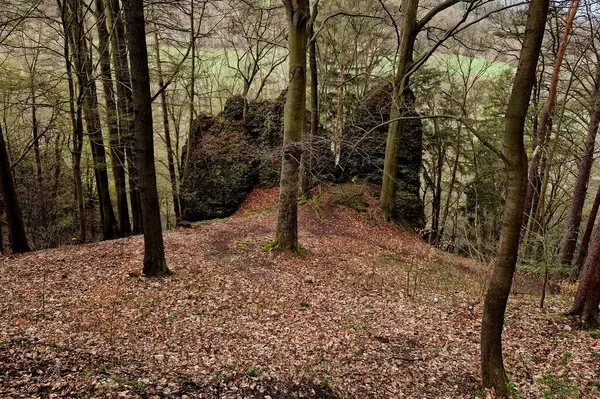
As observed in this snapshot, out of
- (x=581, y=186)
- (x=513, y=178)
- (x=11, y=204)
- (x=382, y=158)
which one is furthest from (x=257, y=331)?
(x=382, y=158)

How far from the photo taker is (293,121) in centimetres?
905

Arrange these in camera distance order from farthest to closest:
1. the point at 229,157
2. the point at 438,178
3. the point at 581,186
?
the point at 438,178 → the point at 229,157 → the point at 581,186

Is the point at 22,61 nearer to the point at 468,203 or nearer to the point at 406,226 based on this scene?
the point at 406,226

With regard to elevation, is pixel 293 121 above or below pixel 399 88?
below

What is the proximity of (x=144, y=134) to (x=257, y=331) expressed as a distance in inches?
169

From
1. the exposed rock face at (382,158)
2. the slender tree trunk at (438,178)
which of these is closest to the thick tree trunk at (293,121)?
the exposed rock face at (382,158)

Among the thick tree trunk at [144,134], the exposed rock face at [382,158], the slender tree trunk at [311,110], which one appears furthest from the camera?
the exposed rock face at [382,158]

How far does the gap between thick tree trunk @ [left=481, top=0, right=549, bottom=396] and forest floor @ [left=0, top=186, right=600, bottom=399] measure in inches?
40.1

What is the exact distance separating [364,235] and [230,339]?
27.0ft

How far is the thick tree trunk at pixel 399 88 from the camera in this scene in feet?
40.7

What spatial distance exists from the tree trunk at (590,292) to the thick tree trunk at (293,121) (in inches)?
234

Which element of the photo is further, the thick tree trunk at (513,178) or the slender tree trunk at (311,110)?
the slender tree trunk at (311,110)

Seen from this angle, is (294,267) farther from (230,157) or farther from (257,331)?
(230,157)

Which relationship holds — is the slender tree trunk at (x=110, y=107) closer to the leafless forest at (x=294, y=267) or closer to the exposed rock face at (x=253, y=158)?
the leafless forest at (x=294, y=267)
